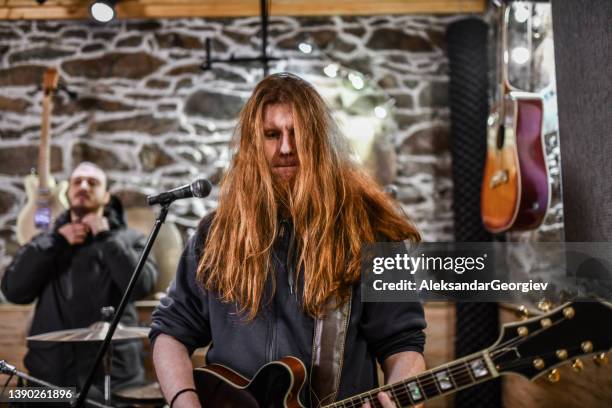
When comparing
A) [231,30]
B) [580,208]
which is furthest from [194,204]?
[580,208]

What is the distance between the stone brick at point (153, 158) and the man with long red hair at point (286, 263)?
8.84 ft

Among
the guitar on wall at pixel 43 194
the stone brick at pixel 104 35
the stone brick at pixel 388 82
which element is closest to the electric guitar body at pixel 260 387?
the guitar on wall at pixel 43 194

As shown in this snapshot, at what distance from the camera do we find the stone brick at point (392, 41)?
15.1 feet

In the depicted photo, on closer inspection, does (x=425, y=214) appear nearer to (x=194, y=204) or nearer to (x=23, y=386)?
(x=194, y=204)

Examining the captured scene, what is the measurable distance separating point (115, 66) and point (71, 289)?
6.82 feet

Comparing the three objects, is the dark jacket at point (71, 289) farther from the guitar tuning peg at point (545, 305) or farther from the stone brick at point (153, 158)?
the guitar tuning peg at point (545, 305)

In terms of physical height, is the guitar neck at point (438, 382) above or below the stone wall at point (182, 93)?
below

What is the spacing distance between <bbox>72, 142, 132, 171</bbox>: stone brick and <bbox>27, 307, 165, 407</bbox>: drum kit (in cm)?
192

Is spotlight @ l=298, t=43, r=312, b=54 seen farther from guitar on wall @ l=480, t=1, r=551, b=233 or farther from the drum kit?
the drum kit

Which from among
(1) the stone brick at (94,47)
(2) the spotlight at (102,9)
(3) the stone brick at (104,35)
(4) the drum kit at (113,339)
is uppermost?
(3) the stone brick at (104,35)

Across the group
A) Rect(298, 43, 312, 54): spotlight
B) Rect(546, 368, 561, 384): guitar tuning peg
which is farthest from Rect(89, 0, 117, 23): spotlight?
Rect(546, 368, 561, 384): guitar tuning peg

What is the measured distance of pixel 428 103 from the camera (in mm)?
4559

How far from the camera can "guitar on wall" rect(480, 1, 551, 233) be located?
280 cm

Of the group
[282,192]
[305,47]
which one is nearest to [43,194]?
[305,47]
